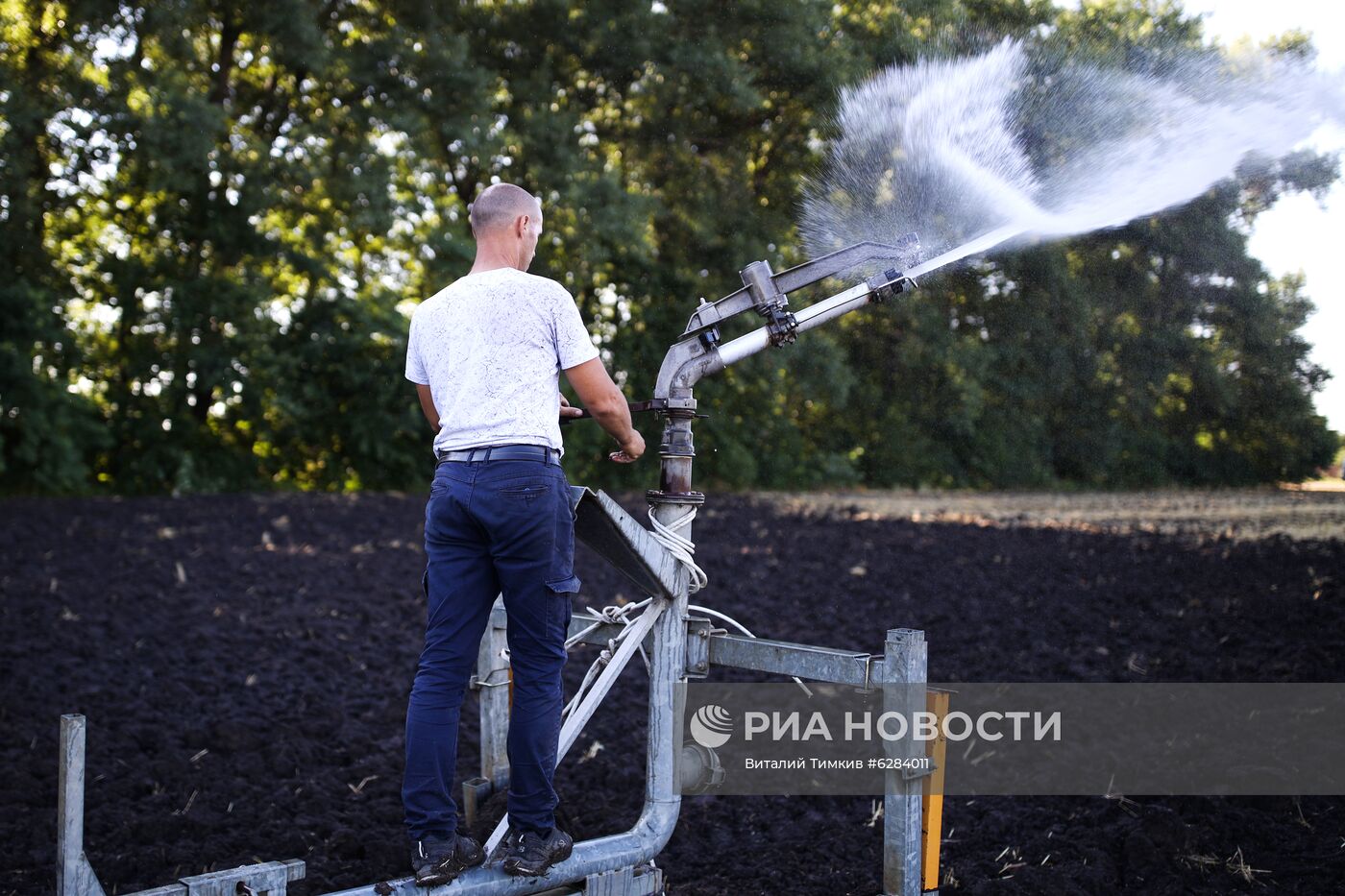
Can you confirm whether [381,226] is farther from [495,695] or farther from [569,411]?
[569,411]

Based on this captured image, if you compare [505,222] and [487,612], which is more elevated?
[505,222]

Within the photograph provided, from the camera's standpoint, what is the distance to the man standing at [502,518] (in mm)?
2877

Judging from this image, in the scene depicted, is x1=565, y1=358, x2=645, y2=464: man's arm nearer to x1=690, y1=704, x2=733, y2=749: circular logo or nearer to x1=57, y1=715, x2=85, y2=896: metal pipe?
x1=690, y1=704, x2=733, y2=749: circular logo

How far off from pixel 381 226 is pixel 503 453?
46.0 feet

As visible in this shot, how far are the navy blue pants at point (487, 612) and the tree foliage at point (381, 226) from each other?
38.6 feet

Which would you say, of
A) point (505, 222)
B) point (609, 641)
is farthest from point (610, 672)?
point (505, 222)

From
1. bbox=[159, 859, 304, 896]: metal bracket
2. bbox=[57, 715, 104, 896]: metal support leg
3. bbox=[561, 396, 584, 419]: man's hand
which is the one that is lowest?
bbox=[159, 859, 304, 896]: metal bracket

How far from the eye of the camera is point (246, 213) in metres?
16.2

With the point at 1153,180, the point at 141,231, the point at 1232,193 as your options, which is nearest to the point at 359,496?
the point at 141,231

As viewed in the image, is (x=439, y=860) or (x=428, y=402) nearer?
(x=439, y=860)

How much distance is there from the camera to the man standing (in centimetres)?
288

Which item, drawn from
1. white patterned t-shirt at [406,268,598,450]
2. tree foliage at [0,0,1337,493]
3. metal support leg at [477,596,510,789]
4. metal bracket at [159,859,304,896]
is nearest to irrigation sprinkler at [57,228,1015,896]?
white patterned t-shirt at [406,268,598,450]

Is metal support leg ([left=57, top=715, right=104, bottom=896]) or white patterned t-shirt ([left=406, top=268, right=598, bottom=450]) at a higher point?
white patterned t-shirt ([left=406, top=268, right=598, bottom=450])

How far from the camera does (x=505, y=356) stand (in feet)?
9.52
